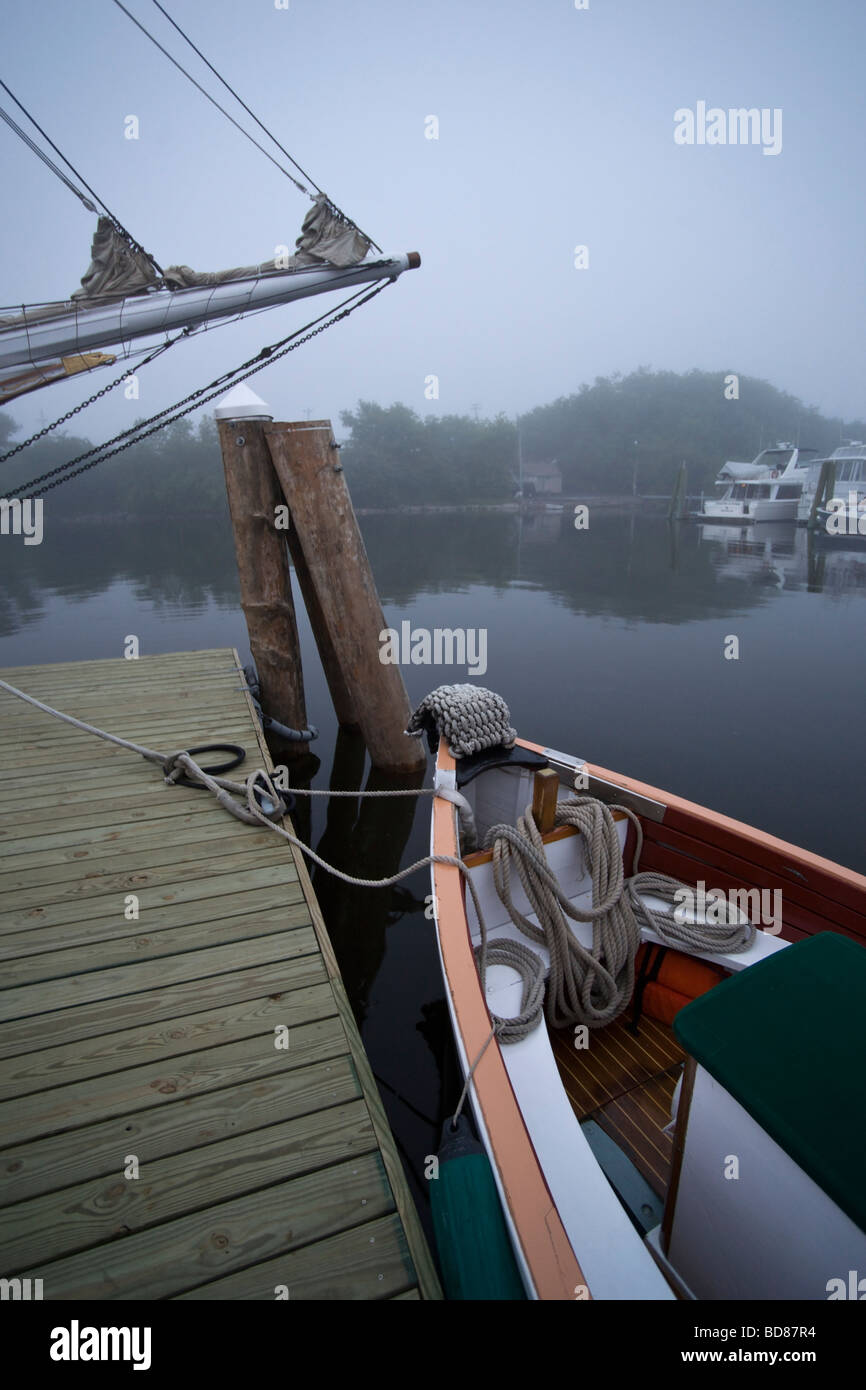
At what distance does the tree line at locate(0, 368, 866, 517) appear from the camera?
5191 cm

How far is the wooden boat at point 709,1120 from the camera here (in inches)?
55.2

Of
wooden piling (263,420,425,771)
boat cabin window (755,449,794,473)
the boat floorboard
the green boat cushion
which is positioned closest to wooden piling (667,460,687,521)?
boat cabin window (755,449,794,473)

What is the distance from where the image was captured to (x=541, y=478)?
8212 centimetres

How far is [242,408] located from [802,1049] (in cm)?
574

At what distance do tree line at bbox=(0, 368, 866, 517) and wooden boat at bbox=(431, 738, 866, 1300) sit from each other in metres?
52.0

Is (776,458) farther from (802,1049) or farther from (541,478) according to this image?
(802,1049)

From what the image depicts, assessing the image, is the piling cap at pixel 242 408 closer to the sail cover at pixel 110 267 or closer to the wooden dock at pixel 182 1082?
the sail cover at pixel 110 267

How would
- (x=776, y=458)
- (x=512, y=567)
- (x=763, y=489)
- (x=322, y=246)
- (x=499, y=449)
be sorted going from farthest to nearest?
(x=499, y=449), (x=776, y=458), (x=763, y=489), (x=512, y=567), (x=322, y=246)

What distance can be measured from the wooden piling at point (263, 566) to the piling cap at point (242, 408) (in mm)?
52

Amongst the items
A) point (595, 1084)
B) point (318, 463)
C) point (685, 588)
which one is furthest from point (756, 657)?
point (595, 1084)

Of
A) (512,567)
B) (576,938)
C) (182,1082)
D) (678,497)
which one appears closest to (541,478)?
(678,497)

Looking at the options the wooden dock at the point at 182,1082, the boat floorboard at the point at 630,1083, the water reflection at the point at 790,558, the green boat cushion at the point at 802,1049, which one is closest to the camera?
the green boat cushion at the point at 802,1049

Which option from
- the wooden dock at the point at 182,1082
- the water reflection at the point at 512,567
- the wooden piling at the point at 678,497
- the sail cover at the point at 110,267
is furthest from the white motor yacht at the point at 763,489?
the wooden dock at the point at 182,1082

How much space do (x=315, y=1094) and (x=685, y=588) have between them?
772 inches
